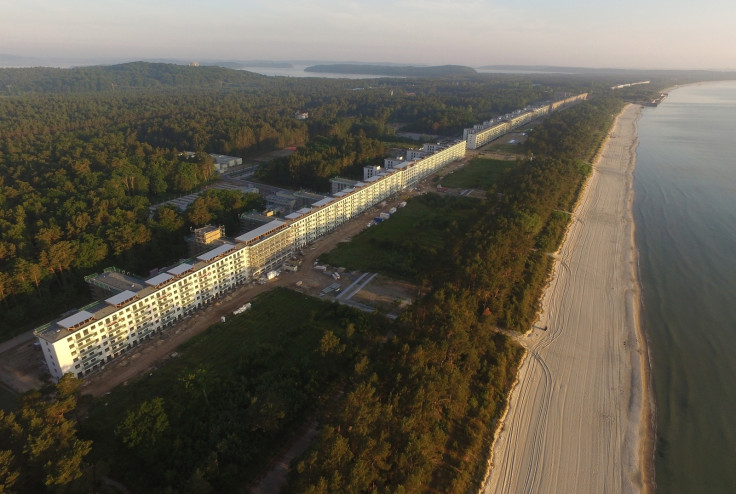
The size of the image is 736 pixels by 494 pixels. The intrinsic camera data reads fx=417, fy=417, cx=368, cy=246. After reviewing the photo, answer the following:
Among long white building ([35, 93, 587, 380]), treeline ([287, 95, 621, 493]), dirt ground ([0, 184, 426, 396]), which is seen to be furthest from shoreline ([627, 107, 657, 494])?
long white building ([35, 93, 587, 380])

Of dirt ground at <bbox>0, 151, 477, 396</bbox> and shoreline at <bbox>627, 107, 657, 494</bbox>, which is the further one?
dirt ground at <bbox>0, 151, 477, 396</bbox>

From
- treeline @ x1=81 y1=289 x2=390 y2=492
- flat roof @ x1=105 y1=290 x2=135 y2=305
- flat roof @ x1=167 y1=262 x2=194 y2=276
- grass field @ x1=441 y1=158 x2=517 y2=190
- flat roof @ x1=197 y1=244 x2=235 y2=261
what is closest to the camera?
treeline @ x1=81 y1=289 x2=390 y2=492

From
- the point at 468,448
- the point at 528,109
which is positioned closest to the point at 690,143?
the point at 528,109

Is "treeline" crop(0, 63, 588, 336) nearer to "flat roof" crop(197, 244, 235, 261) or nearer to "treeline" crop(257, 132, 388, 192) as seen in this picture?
"treeline" crop(257, 132, 388, 192)

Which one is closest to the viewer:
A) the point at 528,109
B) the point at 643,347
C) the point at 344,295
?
the point at 643,347

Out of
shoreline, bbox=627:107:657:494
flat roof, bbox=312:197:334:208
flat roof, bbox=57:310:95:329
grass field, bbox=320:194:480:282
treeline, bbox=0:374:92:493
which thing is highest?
flat roof, bbox=312:197:334:208

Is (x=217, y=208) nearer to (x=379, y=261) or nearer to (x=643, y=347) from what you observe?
(x=379, y=261)

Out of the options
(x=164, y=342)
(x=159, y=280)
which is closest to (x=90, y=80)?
(x=159, y=280)
